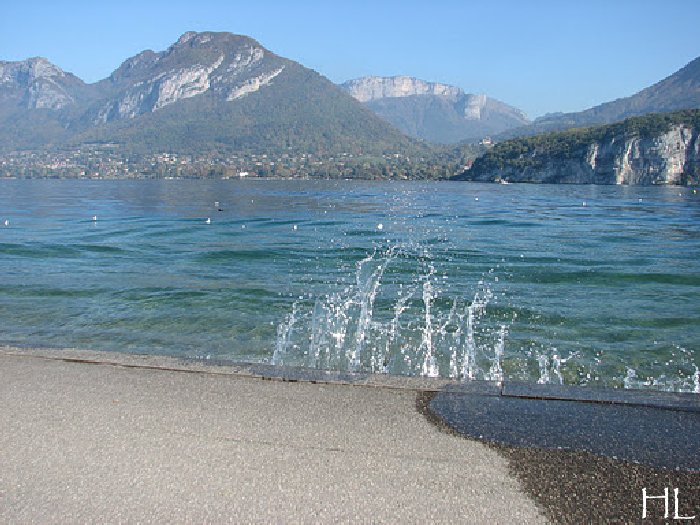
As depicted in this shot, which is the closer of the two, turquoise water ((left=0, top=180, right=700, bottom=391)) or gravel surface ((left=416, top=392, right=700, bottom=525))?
gravel surface ((left=416, top=392, right=700, bottom=525))

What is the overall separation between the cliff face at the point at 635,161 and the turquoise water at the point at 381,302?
423 feet

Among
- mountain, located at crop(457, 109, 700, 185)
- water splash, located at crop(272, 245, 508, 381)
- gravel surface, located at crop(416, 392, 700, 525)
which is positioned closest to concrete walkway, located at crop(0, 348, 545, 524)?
gravel surface, located at crop(416, 392, 700, 525)

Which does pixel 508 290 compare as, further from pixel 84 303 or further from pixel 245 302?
pixel 84 303

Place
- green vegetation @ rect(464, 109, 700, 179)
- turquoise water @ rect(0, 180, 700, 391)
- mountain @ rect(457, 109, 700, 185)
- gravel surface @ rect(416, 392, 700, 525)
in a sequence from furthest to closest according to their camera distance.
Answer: green vegetation @ rect(464, 109, 700, 179)
mountain @ rect(457, 109, 700, 185)
turquoise water @ rect(0, 180, 700, 391)
gravel surface @ rect(416, 392, 700, 525)

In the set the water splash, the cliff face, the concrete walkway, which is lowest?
the water splash

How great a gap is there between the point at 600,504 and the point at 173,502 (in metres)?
2.78

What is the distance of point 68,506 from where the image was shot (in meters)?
4.05

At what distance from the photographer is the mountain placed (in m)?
142

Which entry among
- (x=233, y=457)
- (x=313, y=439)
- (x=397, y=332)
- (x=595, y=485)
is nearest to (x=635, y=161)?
(x=397, y=332)

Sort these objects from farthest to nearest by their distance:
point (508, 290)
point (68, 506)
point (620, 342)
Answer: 1. point (508, 290)
2. point (620, 342)
3. point (68, 506)

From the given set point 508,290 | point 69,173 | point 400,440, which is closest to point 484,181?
point 69,173

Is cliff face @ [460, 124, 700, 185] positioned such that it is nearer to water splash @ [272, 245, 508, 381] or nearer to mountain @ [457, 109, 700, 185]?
mountain @ [457, 109, 700, 185]

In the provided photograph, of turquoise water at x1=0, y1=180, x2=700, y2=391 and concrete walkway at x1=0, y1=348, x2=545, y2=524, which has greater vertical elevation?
concrete walkway at x1=0, y1=348, x2=545, y2=524

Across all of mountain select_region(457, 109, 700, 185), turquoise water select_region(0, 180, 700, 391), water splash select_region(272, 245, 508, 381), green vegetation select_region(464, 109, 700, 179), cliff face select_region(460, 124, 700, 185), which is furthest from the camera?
green vegetation select_region(464, 109, 700, 179)
